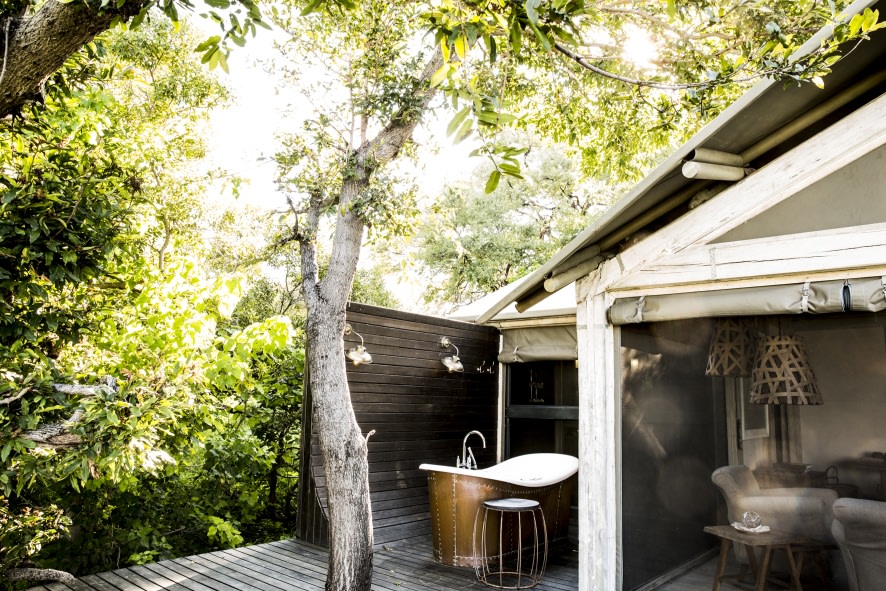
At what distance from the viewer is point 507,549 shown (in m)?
4.87

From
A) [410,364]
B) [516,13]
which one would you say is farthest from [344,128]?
[516,13]

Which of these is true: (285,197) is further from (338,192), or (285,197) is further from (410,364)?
(410,364)

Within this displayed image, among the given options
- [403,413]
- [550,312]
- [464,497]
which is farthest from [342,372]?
[550,312]

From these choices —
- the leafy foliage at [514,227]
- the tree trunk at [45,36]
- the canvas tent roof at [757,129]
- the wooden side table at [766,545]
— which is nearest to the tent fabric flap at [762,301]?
the canvas tent roof at [757,129]

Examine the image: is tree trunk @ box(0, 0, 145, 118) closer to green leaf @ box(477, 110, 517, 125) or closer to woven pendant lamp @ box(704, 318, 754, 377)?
green leaf @ box(477, 110, 517, 125)

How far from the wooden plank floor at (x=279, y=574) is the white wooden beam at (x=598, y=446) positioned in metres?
0.92

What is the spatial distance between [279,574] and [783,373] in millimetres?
4069

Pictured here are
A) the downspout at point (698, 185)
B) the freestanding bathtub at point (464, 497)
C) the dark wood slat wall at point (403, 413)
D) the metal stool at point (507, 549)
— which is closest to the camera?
the downspout at point (698, 185)

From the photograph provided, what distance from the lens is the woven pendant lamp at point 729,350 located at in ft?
14.6

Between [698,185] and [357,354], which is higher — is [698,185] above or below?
above

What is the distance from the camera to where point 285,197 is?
488 cm

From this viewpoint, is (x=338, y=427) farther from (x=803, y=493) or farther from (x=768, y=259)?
(x=803, y=493)

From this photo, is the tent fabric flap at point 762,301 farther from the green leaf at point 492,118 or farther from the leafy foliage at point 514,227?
the leafy foliage at point 514,227

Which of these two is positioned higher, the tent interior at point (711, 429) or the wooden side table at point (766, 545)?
the tent interior at point (711, 429)
